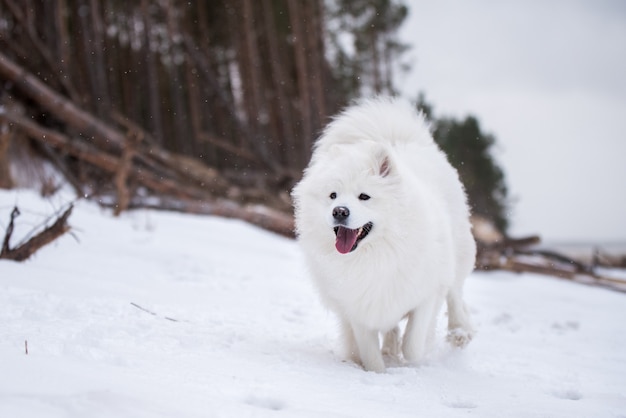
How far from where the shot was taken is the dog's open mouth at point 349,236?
3.25 metres

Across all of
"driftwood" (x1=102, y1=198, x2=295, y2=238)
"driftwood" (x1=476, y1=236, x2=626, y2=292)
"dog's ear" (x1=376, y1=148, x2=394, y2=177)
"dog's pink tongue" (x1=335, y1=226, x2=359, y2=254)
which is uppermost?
"dog's ear" (x1=376, y1=148, x2=394, y2=177)

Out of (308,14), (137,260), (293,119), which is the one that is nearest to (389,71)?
(293,119)

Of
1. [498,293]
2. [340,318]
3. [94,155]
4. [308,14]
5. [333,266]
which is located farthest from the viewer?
[308,14]

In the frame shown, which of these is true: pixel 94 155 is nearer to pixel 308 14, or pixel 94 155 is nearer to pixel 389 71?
pixel 308 14

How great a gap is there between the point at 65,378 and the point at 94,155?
673 centimetres

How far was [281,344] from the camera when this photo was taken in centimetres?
349

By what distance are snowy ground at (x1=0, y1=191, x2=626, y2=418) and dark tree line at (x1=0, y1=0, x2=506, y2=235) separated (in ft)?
7.81

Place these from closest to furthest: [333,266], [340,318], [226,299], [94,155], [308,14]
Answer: [333,266], [340,318], [226,299], [94,155], [308,14]

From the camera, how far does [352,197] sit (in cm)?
335

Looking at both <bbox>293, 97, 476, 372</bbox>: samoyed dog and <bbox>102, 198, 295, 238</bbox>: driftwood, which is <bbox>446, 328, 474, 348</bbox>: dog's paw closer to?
<bbox>293, 97, 476, 372</bbox>: samoyed dog

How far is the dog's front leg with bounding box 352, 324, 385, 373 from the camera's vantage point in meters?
3.44

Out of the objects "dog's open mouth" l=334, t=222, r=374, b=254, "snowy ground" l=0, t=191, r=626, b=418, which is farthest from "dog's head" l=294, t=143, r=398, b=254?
"snowy ground" l=0, t=191, r=626, b=418

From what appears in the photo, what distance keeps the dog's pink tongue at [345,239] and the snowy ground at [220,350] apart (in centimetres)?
67

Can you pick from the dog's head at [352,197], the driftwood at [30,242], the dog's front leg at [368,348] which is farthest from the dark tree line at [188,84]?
the dog's front leg at [368,348]
